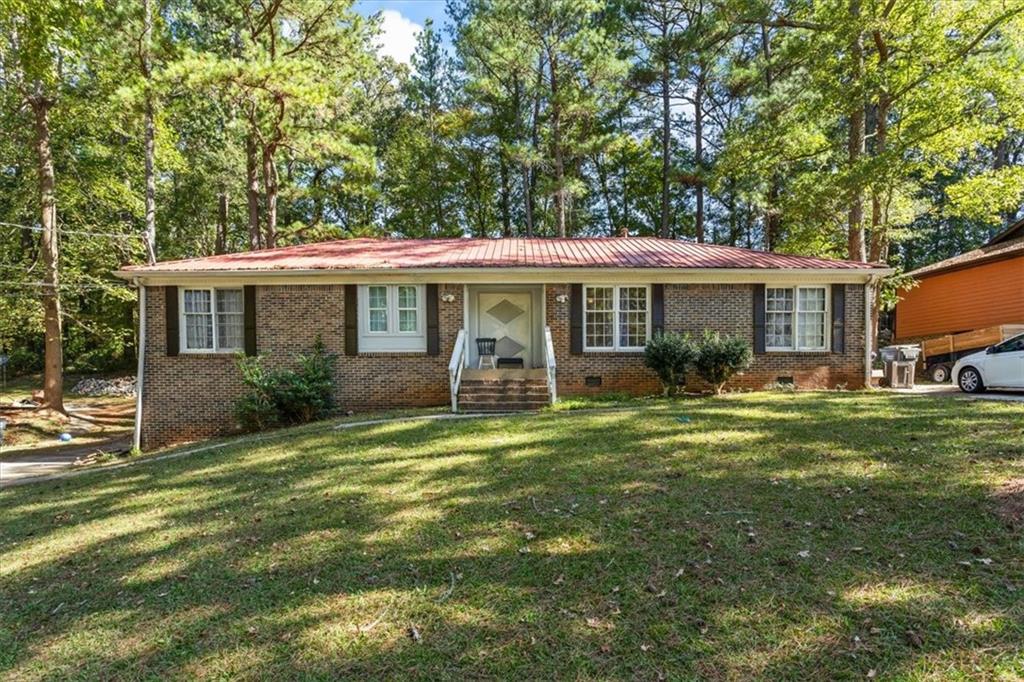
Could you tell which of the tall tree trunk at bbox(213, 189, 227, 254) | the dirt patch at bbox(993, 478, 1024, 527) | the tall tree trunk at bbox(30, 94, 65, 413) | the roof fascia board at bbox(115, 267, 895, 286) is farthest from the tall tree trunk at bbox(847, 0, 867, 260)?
the tall tree trunk at bbox(213, 189, 227, 254)

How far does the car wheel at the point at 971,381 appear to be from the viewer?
439 inches

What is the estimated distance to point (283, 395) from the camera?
34.6 feet

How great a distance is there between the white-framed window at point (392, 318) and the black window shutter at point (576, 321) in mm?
3223

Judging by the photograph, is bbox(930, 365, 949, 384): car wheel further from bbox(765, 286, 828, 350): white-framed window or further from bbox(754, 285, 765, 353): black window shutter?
bbox(754, 285, 765, 353): black window shutter

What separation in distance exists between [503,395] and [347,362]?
11.7ft

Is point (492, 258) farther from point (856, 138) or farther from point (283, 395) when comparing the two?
point (856, 138)

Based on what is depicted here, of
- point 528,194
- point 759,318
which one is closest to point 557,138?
point 528,194

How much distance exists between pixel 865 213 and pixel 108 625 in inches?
856

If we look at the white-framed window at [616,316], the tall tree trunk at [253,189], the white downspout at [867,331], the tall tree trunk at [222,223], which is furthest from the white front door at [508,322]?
the tall tree trunk at [222,223]

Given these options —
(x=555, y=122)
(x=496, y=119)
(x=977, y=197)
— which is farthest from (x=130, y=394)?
(x=977, y=197)

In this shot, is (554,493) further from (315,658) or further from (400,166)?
(400,166)

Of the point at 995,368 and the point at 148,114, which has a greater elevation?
the point at 148,114

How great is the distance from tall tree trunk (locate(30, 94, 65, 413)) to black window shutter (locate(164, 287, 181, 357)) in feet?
23.7

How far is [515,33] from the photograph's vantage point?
67.2ft
